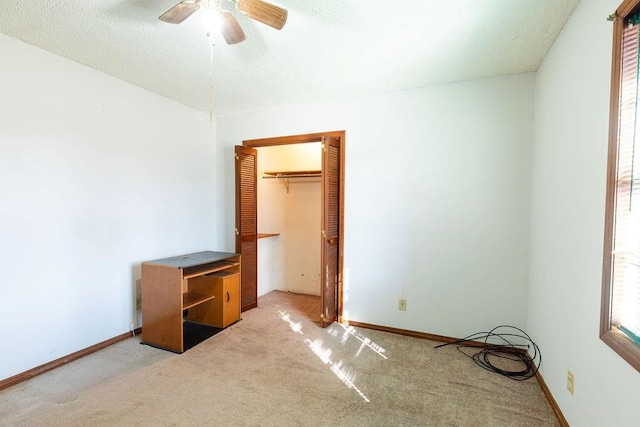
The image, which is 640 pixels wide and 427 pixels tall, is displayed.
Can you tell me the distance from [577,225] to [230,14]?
7.33 feet

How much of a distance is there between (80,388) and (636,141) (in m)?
3.44

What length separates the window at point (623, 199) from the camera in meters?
1.18

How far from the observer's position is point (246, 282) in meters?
3.62

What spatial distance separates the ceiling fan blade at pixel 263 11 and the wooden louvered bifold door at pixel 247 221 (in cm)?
206

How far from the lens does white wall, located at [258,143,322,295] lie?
4305 mm

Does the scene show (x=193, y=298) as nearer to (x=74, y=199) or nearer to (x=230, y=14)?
(x=74, y=199)

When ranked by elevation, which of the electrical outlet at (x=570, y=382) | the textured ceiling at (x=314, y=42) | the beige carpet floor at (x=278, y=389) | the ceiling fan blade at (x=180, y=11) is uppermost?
the textured ceiling at (x=314, y=42)

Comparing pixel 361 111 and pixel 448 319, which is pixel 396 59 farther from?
pixel 448 319

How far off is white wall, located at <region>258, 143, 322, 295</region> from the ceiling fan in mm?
2569

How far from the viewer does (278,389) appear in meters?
2.04

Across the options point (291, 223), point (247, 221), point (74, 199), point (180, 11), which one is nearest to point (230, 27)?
point (180, 11)

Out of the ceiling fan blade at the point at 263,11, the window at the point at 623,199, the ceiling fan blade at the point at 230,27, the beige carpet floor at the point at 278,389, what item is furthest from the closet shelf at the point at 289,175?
the window at the point at 623,199

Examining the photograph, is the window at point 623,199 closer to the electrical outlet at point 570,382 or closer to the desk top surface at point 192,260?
the electrical outlet at point 570,382

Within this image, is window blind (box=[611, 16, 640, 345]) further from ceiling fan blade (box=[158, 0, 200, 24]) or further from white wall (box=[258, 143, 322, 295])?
white wall (box=[258, 143, 322, 295])
